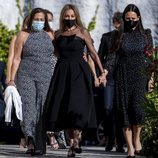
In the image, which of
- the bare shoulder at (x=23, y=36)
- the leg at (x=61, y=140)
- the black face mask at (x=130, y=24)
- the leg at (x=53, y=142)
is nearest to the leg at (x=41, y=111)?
the bare shoulder at (x=23, y=36)

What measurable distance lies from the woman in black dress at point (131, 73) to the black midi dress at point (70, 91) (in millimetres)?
372

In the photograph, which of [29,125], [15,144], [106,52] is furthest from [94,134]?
[29,125]

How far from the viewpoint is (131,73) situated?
1249 centimetres

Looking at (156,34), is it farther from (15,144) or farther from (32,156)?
(32,156)

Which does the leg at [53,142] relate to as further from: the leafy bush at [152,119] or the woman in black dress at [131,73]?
the leafy bush at [152,119]

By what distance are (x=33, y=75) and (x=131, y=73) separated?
1.19 meters

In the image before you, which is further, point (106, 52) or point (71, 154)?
point (106, 52)

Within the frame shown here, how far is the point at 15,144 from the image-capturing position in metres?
17.1

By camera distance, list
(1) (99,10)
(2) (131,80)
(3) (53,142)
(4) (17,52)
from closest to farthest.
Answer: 1. (2) (131,80)
2. (4) (17,52)
3. (3) (53,142)
4. (1) (99,10)

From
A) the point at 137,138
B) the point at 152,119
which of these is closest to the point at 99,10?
the point at 137,138

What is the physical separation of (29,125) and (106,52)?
221 centimetres

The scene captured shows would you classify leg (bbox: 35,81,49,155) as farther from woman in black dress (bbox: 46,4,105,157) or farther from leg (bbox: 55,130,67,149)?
leg (bbox: 55,130,67,149)

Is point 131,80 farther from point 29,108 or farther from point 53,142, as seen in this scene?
point 53,142

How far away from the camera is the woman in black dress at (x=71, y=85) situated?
12.4m
